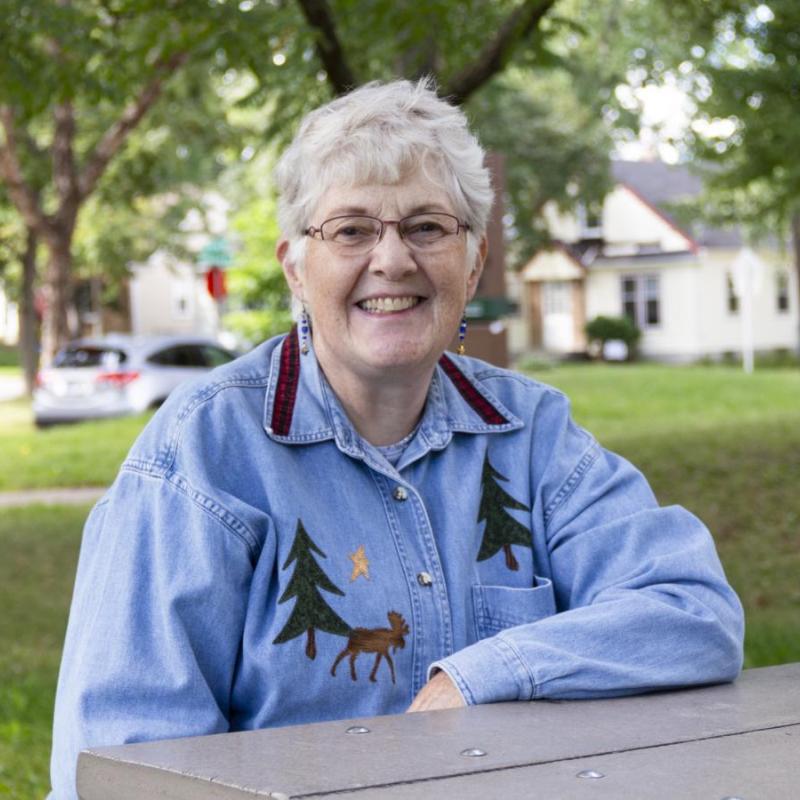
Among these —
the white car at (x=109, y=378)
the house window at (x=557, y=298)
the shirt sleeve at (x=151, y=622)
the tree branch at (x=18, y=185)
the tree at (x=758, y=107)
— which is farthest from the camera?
the house window at (x=557, y=298)

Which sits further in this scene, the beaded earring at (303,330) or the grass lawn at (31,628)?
the grass lawn at (31,628)

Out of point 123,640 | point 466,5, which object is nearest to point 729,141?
point 466,5

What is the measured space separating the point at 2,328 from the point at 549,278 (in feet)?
101

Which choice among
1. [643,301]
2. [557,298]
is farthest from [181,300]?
[643,301]

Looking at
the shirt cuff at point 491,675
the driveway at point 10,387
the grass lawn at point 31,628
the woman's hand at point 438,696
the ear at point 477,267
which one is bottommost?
the grass lawn at point 31,628

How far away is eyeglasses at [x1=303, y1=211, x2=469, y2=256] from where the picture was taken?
2637mm

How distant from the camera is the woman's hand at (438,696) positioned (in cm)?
227

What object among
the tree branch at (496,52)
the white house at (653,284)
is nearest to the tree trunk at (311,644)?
the tree branch at (496,52)

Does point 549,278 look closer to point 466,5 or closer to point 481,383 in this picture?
point 466,5

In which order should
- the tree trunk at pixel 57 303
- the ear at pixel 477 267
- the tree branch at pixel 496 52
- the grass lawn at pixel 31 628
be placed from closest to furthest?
the ear at pixel 477 267
the grass lawn at pixel 31 628
the tree branch at pixel 496 52
the tree trunk at pixel 57 303

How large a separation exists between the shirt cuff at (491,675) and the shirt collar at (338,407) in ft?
1.53

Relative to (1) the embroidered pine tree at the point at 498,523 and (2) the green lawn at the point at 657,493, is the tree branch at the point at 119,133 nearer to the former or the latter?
(2) the green lawn at the point at 657,493

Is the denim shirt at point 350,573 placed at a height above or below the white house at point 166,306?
below

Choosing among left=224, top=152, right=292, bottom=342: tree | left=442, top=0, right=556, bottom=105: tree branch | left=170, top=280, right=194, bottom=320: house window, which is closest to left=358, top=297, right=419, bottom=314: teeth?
left=442, top=0, right=556, bottom=105: tree branch
